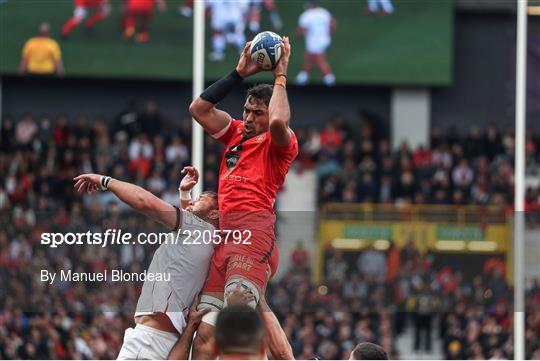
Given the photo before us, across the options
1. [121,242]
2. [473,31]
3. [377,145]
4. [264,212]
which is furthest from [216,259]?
[473,31]

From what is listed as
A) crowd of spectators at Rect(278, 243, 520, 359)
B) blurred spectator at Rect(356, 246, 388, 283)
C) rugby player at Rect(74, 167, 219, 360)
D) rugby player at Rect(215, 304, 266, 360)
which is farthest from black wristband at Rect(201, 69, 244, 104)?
blurred spectator at Rect(356, 246, 388, 283)

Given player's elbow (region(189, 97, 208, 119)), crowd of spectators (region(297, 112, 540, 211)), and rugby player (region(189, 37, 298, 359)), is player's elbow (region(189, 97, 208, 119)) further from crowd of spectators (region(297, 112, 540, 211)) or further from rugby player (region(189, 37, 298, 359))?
crowd of spectators (region(297, 112, 540, 211))

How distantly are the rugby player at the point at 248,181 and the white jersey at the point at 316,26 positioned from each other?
1516 cm

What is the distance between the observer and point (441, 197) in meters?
22.9

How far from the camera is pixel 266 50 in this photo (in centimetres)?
842

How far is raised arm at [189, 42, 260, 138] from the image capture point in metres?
8.57

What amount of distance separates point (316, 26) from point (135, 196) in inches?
646

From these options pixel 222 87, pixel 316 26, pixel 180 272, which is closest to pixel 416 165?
pixel 316 26

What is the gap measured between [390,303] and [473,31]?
10.7 m

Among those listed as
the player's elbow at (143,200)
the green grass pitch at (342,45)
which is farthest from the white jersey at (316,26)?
the player's elbow at (143,200)

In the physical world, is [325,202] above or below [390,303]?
above

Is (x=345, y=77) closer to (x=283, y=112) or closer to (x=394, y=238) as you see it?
(x=394, y=238)

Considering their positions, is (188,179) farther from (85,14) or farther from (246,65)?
(85,14)

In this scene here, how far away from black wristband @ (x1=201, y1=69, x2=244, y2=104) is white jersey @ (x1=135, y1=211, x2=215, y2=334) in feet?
2.26
